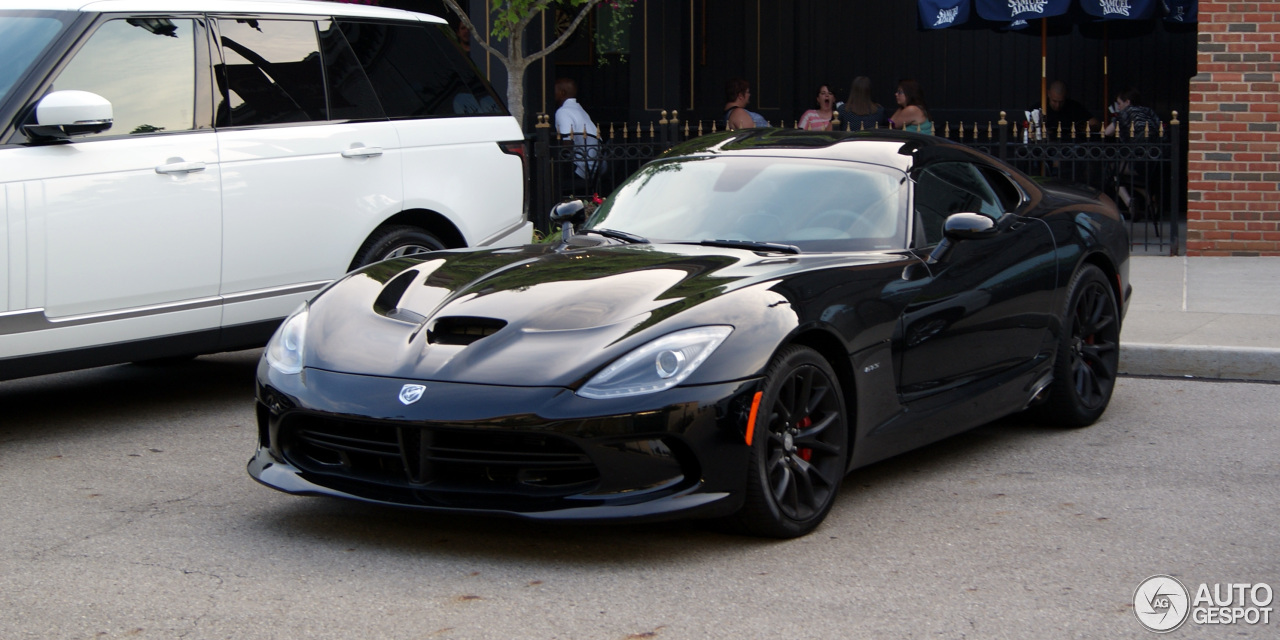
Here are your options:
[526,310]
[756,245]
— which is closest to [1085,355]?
[756,245]

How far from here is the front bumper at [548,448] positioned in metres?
4.21

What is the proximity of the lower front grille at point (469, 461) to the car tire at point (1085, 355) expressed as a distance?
109 inches

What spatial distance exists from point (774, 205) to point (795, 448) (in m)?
1.23

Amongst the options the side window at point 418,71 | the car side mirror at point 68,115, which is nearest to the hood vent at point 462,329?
the car side mirror at point 68,115

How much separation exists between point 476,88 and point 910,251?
3.27 m

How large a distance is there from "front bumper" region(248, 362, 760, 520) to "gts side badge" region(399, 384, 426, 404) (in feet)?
0.05

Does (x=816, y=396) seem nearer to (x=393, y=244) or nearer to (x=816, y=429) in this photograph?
(x=816, y=429)

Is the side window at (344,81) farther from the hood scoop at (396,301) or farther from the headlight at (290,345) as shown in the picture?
the headlight at (290,345)

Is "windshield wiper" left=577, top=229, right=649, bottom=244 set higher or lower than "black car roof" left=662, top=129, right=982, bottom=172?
lower

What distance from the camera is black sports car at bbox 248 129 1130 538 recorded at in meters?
4.28

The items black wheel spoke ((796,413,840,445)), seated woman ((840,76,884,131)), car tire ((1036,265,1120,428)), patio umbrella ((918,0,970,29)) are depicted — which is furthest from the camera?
seated woman ((840,76,884,131))

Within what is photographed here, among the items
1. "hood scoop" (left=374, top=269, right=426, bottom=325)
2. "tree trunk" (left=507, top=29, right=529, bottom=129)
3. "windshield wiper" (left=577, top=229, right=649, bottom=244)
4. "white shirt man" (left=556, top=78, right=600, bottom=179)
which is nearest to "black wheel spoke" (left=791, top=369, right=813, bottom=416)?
"windshield wiper" (left=577, top=229, right=649, bottom=244)

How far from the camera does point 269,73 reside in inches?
270

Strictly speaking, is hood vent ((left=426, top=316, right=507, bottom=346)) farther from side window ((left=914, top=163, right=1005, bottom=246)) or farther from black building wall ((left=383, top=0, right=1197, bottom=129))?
black building wall ((left=383, top=0, right=1197, bottom=129))
